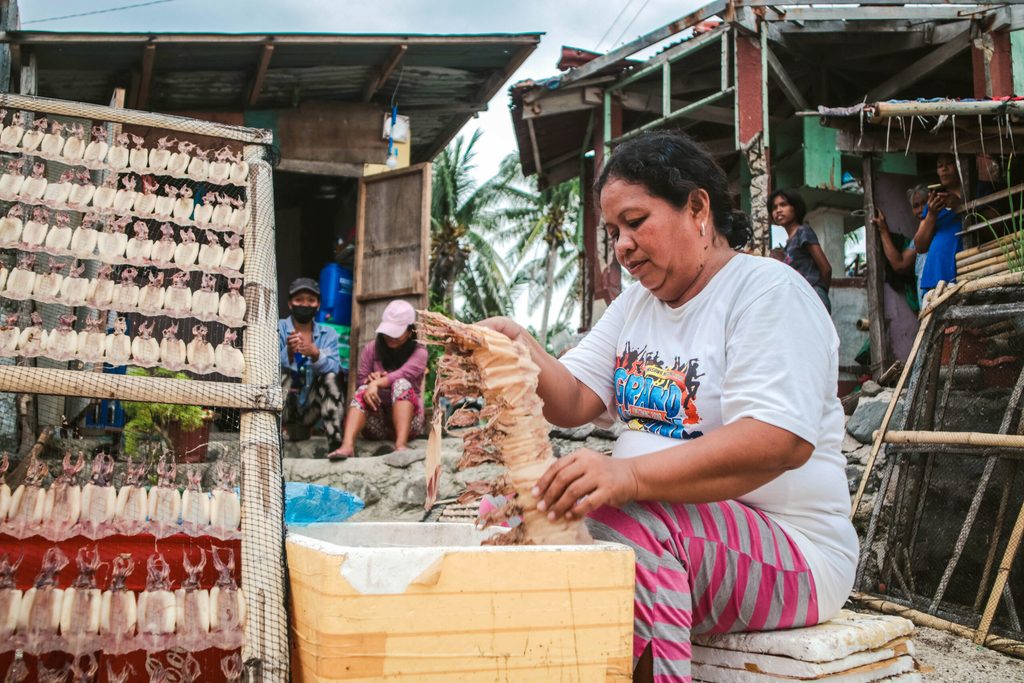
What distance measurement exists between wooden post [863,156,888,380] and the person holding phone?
0.79 m

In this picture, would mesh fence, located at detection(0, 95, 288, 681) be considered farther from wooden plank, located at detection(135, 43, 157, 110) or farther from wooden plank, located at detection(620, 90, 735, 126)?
wooden plank, located at detection(620, 90, 735, 126)

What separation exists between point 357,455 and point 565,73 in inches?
170

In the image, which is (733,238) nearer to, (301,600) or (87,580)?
(301,600)

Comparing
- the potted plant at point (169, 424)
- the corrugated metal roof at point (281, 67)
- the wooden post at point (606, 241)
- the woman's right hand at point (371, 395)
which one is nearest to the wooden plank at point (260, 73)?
the corrugated metal roof at point (281, 67)

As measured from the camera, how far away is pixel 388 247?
8039 mm

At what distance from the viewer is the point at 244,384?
2.10 metres

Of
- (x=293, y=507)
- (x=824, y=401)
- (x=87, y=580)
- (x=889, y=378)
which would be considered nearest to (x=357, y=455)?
(x=293, y=507)

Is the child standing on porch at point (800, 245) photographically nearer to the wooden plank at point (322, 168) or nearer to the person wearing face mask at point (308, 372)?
the person wearing face mask at point (308, 372)

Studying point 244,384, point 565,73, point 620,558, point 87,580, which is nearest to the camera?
point 620,558

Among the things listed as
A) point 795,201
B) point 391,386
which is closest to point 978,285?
point 795,201

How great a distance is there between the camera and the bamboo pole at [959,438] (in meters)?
3.46

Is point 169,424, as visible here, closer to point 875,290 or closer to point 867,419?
point 867,419

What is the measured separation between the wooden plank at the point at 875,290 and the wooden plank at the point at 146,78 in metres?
5.80

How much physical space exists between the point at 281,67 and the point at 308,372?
2.77 metres
